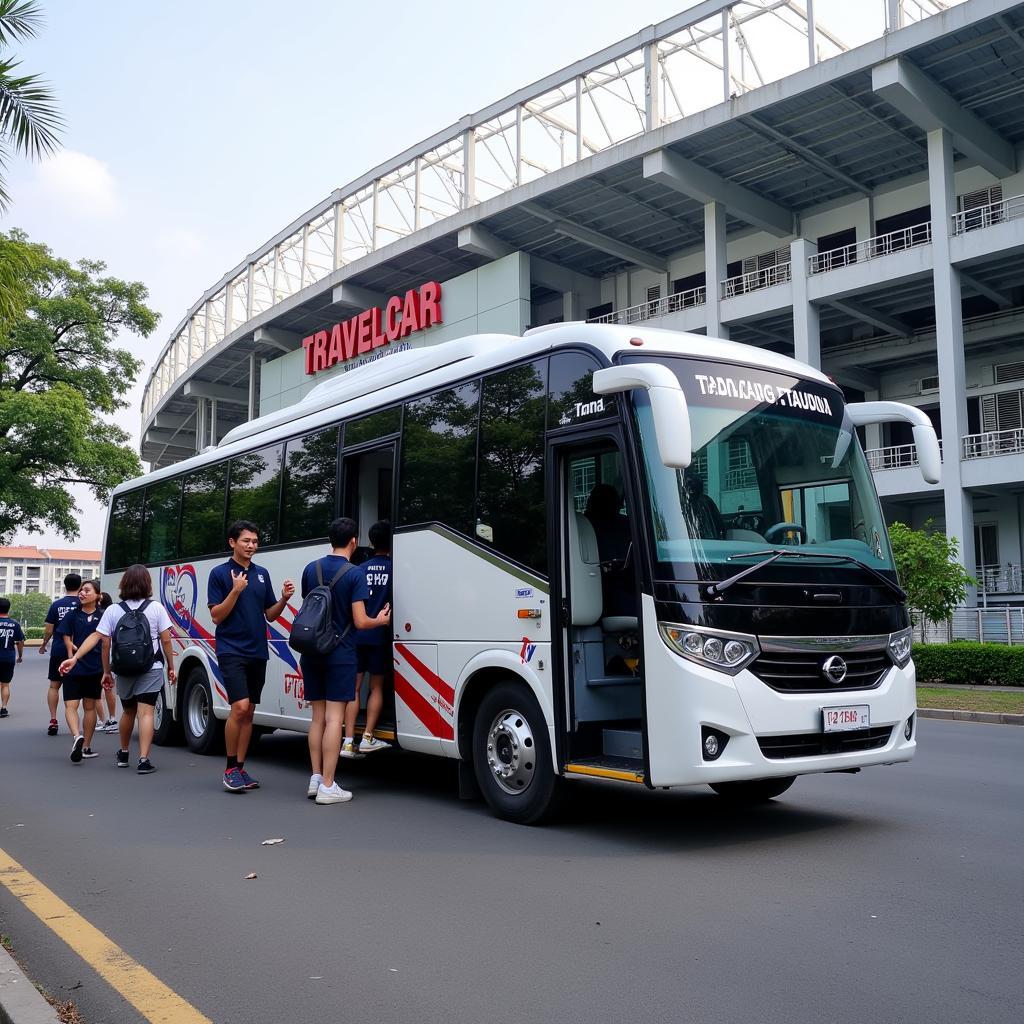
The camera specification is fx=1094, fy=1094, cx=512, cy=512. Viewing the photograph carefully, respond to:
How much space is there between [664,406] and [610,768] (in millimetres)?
2098

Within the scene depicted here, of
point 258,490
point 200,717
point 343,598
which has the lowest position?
point 200,717

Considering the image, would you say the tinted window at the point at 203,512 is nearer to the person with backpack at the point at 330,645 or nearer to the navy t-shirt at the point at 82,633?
the navy t-shirt at the point at 82,633

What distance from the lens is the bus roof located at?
669cm

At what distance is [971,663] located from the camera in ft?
65.5

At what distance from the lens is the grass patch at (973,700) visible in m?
15.3

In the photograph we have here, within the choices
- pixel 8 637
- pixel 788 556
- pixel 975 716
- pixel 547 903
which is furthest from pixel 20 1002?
pixel 975 716

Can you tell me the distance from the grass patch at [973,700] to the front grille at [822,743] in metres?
9.41

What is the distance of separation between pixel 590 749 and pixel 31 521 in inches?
1396

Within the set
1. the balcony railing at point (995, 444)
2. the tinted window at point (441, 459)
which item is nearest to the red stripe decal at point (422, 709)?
the tinted window at point (441, 459)

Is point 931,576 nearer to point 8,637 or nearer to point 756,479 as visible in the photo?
point 756,479

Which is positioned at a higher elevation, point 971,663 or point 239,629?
point 239,629

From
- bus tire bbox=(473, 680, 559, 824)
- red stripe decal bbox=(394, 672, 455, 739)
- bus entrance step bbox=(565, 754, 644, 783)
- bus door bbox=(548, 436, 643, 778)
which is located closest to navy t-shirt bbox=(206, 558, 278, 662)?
red stripe decal bbox=(394, 672, 455, 739)

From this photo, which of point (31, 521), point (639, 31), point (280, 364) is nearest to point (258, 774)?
point (639, 31)

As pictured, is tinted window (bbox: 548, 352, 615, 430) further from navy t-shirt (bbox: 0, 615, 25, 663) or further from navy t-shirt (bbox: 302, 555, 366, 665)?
navy t-shirt (bbox: 0, 615, 25, 663)
